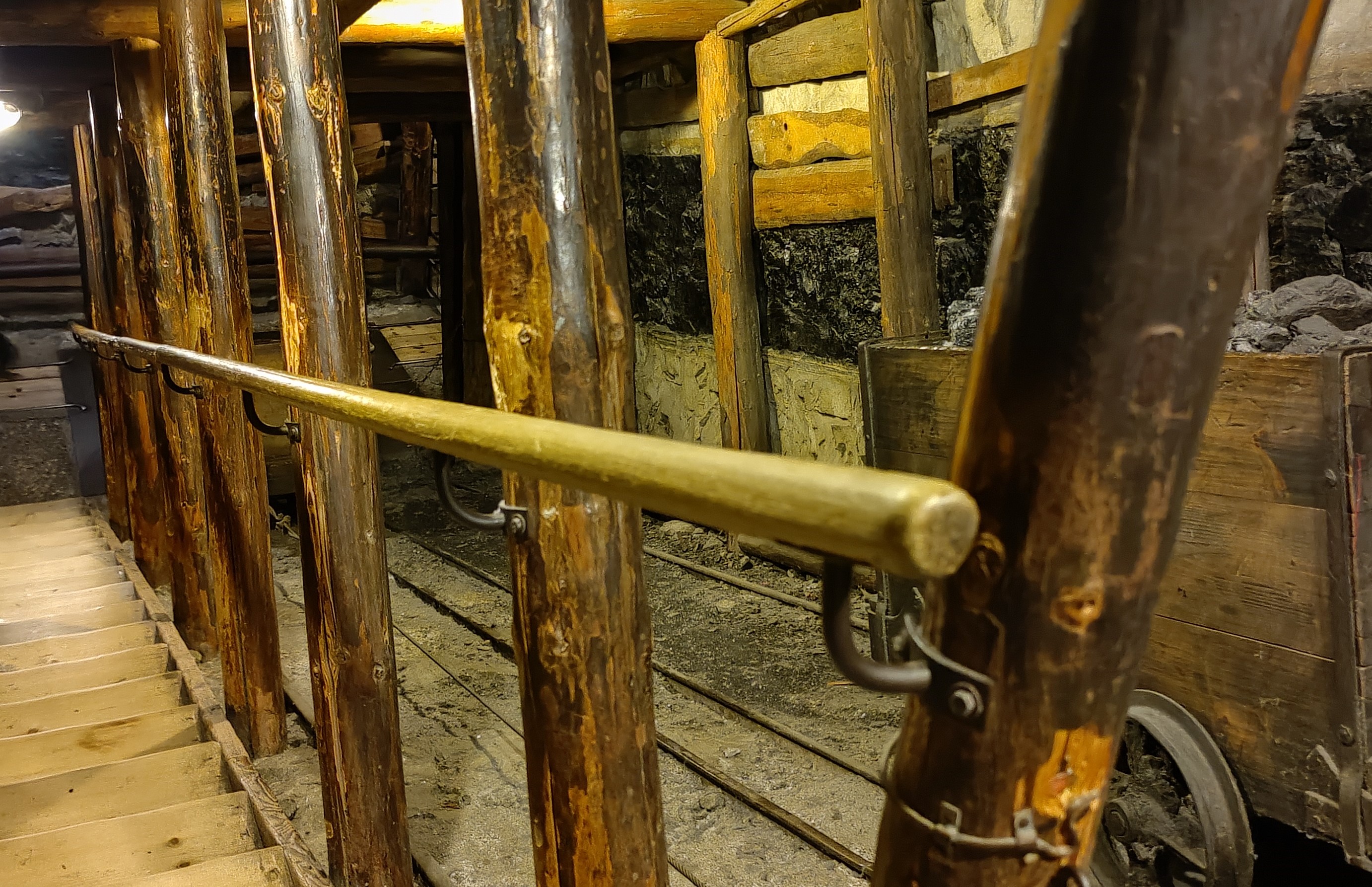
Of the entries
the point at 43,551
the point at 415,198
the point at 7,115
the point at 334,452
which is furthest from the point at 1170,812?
the point at 415,198

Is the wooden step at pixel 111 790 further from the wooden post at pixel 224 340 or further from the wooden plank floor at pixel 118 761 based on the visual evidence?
the wooden post at pixel 224 340

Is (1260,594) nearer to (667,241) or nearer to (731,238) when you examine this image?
(731,238)

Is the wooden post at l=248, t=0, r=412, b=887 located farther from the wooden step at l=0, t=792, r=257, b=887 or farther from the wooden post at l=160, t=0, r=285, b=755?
the wooden post at l=160, t=0, r=285, b=755

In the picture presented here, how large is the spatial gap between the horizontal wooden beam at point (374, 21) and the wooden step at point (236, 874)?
3111mm

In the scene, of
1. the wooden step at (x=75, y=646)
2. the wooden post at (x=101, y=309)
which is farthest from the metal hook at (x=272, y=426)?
the wooden post at (x=101, y=309)

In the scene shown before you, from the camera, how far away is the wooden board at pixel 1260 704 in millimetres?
1965

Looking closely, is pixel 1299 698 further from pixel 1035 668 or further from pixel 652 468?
pixel 652 468

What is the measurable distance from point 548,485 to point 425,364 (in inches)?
346

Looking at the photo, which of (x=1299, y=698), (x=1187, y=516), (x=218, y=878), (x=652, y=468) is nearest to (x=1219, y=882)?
(x=1299, y=698)

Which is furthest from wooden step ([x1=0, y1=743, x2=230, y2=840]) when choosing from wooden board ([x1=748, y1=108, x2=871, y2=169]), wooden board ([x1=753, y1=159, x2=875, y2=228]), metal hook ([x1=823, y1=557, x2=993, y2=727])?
wooden board ([x1=748, y1=108, x2=871, y2=169])

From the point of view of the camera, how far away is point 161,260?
460 cm

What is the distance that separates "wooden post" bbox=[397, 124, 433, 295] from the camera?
9.84m

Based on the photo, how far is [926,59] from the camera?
4.78 meters

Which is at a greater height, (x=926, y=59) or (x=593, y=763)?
(x=926, y=59)
